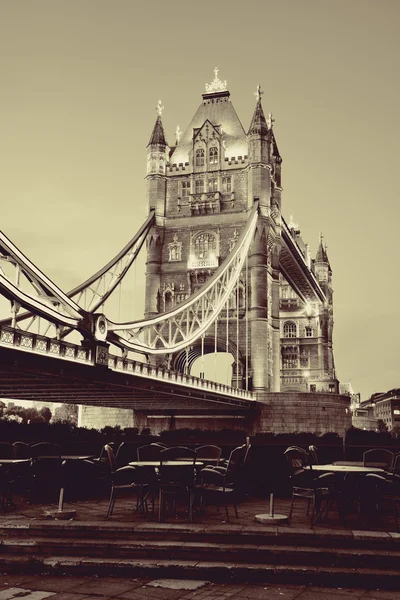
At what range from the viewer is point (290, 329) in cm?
7812

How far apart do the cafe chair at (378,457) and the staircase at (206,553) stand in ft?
9.31

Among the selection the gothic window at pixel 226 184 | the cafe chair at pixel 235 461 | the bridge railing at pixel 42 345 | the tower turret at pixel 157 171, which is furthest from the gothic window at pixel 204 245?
the cafe chair at pixel 235 461

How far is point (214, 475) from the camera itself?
9.88m

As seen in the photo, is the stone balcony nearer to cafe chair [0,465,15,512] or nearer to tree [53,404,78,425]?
cafe chair [0,465,15,512]

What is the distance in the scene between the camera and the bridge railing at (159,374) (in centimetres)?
2747

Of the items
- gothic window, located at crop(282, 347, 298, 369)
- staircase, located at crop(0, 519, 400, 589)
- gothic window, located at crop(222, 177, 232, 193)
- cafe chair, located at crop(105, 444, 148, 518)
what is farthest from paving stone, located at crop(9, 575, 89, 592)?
gothic window, located at crop(282, 347, 298, 369)

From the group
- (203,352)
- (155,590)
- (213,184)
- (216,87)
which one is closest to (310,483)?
(155,590)

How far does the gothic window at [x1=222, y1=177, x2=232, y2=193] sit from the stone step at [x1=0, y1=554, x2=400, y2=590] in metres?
49.4

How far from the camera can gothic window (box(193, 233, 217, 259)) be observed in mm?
53781

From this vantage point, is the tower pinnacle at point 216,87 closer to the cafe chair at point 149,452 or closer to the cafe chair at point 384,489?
the cafe chair at point 149,452

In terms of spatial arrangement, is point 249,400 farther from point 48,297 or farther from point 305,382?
point 305,382

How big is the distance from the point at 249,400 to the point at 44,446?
109ft

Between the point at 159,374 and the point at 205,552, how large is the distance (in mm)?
23335

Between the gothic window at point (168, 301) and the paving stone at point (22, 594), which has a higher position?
the gothic window at point (168, 301)
